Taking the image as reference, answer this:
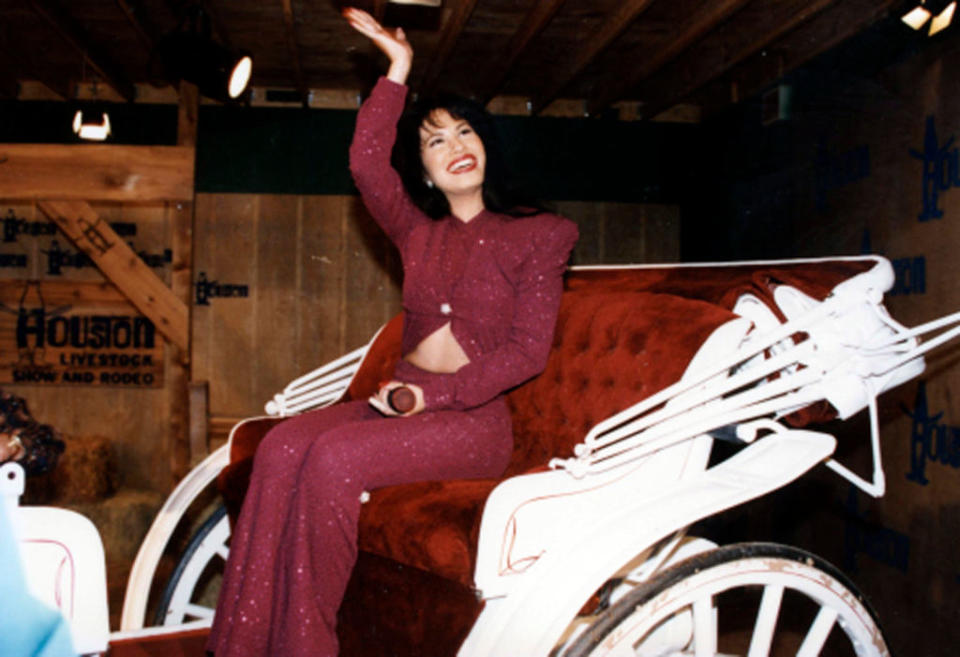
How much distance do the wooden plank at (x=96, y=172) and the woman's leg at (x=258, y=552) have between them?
334 centimetres

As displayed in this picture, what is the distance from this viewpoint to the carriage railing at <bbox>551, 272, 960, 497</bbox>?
142 centimetres

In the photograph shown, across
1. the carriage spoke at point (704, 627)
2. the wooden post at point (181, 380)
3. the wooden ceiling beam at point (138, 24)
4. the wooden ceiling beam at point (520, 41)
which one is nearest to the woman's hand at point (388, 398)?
the carriage spoke at point (704, 627)

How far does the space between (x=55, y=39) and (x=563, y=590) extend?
3.97m

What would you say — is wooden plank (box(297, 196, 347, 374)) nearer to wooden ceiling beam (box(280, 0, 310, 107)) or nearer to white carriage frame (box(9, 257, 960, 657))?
wooden ceiling beam (box(280, 0, 310, 107))

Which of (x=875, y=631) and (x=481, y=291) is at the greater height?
(x=481, y=291)

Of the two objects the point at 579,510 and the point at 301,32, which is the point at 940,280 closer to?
the point at 579,510

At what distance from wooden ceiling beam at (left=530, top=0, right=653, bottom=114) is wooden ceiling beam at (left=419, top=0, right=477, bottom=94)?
617mm

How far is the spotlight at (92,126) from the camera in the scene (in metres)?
4.29

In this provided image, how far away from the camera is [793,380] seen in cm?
145

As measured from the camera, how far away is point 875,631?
1521 millimetres

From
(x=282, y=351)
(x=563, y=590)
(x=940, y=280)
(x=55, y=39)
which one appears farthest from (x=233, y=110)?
(x=563, y=590)

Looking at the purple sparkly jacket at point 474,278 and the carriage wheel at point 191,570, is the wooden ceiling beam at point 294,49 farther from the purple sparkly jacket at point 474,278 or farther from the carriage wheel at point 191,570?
the carriage wheel at point 191,570

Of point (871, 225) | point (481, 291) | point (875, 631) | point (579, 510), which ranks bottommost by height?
point (875, 631)

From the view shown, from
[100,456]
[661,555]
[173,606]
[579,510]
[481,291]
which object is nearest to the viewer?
[579,510]
